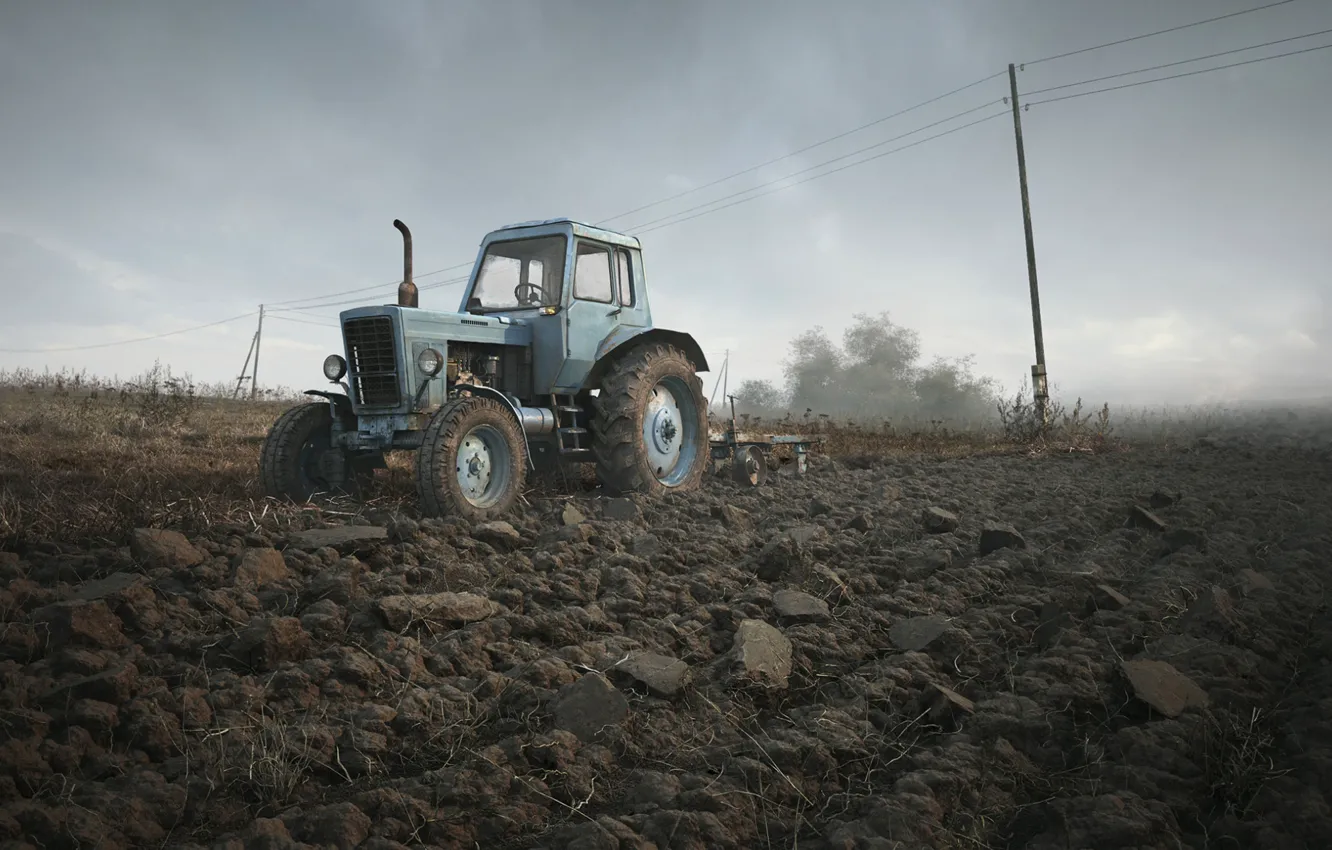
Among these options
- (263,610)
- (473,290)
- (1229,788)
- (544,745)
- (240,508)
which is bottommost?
(1229,788)

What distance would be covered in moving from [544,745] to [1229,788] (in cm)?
187

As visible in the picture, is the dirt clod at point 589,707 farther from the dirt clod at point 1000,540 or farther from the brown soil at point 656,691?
the dirt clod at point 1000,540

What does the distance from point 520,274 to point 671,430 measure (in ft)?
5.88

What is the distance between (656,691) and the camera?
2.82 metres

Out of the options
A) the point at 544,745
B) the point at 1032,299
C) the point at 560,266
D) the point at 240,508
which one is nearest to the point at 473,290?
the point at 560,266

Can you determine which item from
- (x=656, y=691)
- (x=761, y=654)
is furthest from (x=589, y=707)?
(x=761, y=654)

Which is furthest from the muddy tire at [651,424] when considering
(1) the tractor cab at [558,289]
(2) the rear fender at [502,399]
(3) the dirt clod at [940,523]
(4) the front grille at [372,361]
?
(3) the dirt clod at [940,523]

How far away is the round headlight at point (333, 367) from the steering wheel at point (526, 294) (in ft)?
4.92

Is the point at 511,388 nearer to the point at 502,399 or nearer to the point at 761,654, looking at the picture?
the point at 502,399

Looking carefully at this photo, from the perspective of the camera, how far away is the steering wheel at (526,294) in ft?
22.4

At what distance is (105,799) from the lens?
7.13ft

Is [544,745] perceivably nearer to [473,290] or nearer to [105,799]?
[105,799]

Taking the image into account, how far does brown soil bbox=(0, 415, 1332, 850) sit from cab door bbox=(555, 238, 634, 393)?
7.00 ft

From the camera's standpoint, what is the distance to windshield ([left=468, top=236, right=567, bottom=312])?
676 centimetres
